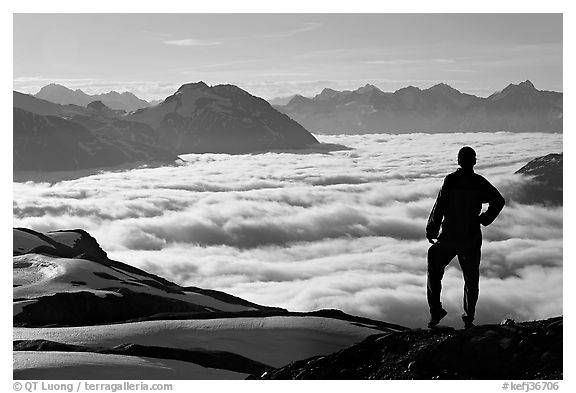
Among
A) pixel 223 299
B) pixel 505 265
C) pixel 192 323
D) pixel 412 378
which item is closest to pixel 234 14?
pixel 192 323

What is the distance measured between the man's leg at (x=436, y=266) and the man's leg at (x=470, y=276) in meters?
0.24

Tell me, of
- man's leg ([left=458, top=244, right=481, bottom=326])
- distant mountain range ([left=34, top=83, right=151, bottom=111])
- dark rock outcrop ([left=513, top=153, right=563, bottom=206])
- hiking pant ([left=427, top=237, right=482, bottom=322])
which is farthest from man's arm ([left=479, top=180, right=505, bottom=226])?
distant mountain range ([left=34, top=83, right=151, bottom=111])

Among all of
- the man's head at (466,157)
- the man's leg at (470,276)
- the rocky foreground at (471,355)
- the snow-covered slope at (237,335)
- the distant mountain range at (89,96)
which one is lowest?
the snow-covered slope at (237,335)

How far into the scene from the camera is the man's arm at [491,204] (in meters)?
11.2

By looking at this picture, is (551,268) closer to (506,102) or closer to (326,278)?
(326,278)

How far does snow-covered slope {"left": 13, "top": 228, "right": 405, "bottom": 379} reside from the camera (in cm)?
1564

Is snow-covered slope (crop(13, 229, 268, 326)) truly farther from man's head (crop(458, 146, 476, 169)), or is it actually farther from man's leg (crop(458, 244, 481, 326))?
man's head (crop(458, 146, 476, 169))

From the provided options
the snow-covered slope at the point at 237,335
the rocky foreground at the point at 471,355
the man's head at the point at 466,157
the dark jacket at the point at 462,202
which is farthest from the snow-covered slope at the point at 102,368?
the man's head at the point at 466,157

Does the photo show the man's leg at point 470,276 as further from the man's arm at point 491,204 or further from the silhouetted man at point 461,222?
the man's arm at point 491,204

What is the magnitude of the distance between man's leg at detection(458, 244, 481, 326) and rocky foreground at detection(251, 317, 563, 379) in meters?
0.35

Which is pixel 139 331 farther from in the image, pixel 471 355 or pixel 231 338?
pixel 471 355
